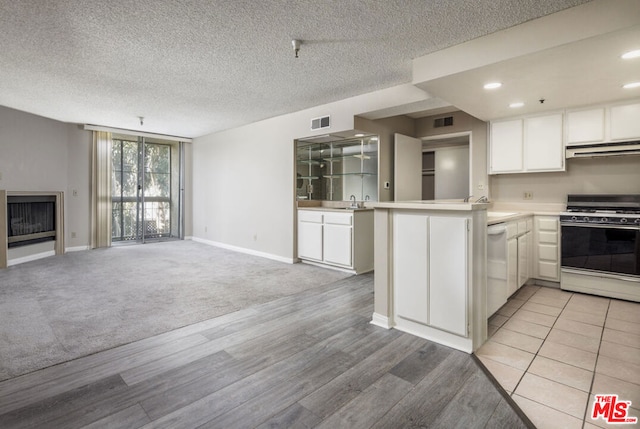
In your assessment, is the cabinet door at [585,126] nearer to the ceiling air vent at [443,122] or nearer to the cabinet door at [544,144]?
the cabinet door at [544,144]

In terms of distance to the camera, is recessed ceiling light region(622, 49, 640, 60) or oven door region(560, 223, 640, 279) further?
oven door region(560, 223, 640, 279)

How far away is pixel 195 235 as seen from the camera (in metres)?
7.86

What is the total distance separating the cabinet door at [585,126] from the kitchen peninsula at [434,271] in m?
2.42

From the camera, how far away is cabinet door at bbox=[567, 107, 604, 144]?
3677 mm

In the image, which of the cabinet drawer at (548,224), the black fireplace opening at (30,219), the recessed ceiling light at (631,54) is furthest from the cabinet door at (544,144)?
the black fireplace opening at (30,219)

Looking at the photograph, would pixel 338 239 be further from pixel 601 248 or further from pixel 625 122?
pixel 625 122

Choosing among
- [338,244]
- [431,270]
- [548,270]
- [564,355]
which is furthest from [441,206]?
[548,270]

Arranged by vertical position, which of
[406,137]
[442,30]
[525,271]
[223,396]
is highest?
[442,30]

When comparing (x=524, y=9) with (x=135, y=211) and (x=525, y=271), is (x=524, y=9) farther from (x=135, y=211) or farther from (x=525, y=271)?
(x=135, y=211)

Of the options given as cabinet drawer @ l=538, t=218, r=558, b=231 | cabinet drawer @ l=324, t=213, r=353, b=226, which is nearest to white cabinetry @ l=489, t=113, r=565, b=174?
cabinet drawer @ l=538, t=218, r=558, b=231

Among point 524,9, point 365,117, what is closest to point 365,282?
point 365,117

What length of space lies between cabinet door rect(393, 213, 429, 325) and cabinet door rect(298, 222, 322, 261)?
231 centimetres

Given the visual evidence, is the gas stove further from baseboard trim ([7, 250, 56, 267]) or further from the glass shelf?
baseboard trim ([7, 250, 56, 267])

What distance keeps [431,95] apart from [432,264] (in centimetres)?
212
